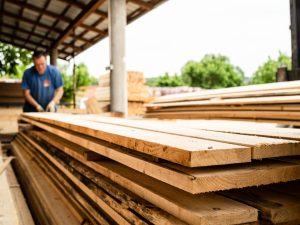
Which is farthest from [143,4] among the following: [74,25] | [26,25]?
[26,25]

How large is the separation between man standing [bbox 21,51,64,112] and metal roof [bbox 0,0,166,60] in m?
3.68

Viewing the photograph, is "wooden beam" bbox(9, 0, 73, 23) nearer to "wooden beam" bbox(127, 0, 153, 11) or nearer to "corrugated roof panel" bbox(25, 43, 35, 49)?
"wooden beam" bbox(127, 0, 153, 11)

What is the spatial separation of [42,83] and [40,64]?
458 millimetres

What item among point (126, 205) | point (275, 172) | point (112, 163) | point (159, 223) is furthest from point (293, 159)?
point (112, 163)

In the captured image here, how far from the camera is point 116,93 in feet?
28.3

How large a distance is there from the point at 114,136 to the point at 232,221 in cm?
84

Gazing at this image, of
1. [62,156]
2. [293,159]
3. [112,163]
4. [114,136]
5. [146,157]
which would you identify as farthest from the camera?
[62,156]

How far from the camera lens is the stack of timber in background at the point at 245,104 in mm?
3551

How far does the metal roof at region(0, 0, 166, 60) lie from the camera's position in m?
10.7

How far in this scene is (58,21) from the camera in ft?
45.8

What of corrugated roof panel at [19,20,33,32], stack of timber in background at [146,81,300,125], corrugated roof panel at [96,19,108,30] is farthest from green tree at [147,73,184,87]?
stack of timber in background at [146,81,300,125]

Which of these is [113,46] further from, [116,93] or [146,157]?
[146,157]

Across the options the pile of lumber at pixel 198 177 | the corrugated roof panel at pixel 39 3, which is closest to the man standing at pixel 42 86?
the pile of lumber at pixel 198 177

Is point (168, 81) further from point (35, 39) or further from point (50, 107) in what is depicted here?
point (50, 107)
